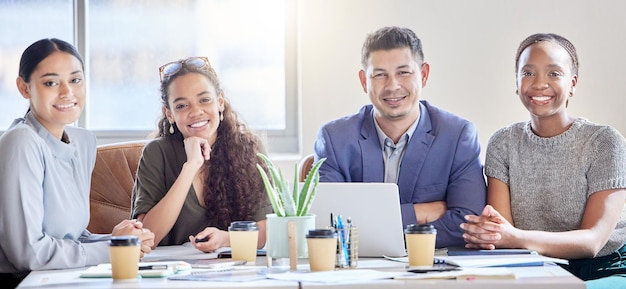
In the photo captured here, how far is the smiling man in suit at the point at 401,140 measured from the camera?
2.93 meters

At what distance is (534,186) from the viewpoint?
111 inches

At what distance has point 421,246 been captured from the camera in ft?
6.94

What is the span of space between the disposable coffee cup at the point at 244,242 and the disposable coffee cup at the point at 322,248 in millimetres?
236

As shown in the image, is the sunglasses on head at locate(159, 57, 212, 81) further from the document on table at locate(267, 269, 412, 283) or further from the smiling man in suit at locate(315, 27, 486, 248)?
the document on table at locate(267, 269, 412, 283)

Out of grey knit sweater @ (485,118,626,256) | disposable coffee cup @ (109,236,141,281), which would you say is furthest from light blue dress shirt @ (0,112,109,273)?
grey knit sweater @ (485,118,626,256)

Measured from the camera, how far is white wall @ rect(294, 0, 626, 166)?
176 inches

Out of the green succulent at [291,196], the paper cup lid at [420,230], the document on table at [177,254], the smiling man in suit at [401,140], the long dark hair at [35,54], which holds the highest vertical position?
the long dark hair at [35,54]

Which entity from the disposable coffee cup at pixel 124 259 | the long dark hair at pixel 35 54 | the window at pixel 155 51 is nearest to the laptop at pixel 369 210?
the disposable coffee cup at pixel 124 259

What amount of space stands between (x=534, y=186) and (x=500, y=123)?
5.95 ft

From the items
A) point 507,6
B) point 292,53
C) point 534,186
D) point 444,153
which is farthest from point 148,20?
point 534,186

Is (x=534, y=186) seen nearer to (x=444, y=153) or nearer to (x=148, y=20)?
(x=444, y=153)

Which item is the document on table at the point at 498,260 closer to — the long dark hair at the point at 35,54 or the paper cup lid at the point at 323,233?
the paper cup lid at the point at 323,233

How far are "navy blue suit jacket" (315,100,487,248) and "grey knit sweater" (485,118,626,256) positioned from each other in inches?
4.9

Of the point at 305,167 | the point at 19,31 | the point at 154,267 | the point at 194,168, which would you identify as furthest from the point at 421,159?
the point at 19,31
